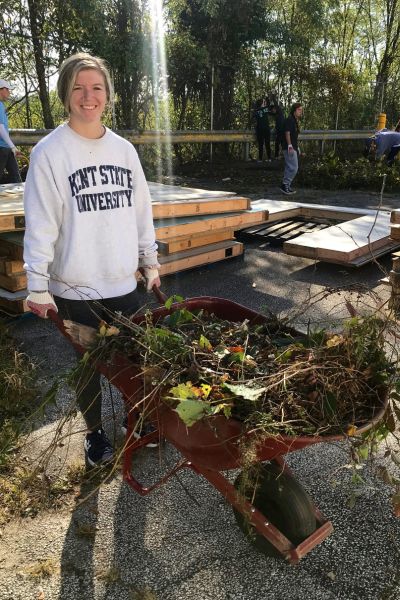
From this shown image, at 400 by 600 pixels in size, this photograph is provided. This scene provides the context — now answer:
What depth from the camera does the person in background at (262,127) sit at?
1427 centimetres

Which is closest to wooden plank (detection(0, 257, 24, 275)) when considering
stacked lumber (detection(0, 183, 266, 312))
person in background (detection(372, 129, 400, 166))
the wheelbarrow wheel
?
stacked lumber (detection(0, 183, 266, 312))

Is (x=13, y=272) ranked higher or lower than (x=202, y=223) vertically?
lower

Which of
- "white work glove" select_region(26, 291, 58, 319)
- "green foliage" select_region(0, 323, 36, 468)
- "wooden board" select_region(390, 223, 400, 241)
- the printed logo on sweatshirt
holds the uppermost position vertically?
the printed logo on sweatshirt

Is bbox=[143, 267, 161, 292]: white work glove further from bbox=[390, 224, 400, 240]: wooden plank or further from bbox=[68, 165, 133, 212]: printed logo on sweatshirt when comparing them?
bbox=[390, 224, 400, 240]: wooden plank

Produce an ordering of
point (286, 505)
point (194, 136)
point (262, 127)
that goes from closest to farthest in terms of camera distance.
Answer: point (286, 505) < point (194, 136) < point (262, 127)

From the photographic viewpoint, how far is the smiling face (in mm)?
2256

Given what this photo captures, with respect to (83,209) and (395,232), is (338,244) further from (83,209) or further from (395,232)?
(83,209)

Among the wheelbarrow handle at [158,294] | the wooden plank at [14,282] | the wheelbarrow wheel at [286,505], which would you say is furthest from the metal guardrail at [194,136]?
the wheelbarrow wheel at [286,505]

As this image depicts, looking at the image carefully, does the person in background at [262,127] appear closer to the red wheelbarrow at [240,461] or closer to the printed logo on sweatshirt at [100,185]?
the printed logo on sweatshirt at [100,185]

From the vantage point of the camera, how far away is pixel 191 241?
596 centimetres

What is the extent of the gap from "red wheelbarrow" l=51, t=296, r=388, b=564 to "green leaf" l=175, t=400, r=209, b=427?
0.22 feet

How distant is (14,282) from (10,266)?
6.2 inches

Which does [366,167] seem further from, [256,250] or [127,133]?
[256,250]

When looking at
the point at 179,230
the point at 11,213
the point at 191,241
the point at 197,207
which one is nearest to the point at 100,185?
the point at 11,213
